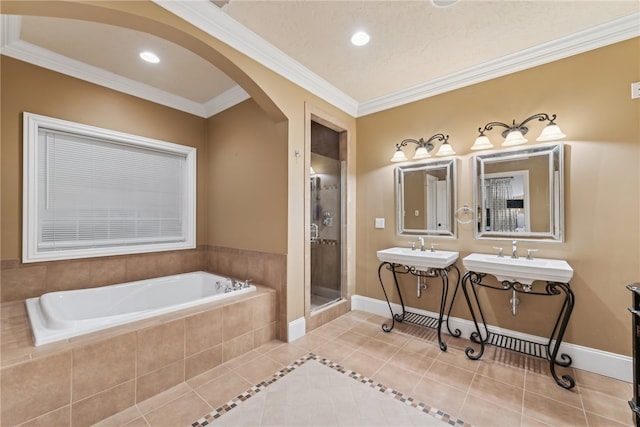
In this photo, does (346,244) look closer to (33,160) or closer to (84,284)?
(84,284)

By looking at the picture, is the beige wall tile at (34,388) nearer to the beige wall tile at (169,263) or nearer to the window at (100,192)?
the window at (100,192)

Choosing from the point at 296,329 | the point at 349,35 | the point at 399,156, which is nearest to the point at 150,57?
the point at 349,35

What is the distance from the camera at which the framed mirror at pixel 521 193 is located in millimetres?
2262

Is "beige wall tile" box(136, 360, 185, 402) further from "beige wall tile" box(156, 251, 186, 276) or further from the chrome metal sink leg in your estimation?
the chrome metal sink leg

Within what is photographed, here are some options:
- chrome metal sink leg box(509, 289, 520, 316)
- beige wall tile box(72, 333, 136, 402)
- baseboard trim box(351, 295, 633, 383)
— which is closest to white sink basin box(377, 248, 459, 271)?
chrome metal sink leg box(509, 289, 520, 316)

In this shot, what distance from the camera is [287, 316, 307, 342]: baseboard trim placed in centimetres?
258

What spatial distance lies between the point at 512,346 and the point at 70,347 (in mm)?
3277

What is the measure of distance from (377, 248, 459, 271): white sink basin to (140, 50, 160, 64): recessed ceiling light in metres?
2.88

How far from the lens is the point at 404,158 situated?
121 inches

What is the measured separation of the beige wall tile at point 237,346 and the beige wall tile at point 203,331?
9cm

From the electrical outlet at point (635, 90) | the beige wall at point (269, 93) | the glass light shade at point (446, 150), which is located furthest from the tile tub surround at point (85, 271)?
the electrical outlet at point (635, 90)

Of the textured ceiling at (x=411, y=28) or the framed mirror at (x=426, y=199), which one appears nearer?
the textured ceiling at (x=411, y=28)

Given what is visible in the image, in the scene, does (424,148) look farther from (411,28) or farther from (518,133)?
(411,28)

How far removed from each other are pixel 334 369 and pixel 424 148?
2.36 metres
